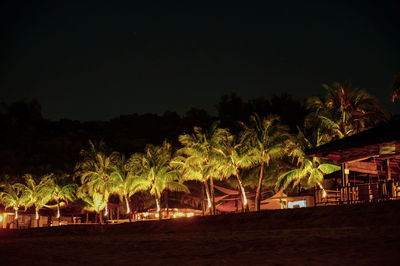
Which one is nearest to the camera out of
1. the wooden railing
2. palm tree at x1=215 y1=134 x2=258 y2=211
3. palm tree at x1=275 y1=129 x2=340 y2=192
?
the wooden railing

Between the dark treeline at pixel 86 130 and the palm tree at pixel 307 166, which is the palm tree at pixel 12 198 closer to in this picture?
the dark treeline at pixel 86 130

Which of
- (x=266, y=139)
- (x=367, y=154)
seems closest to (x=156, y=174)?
(x=266, y=139)

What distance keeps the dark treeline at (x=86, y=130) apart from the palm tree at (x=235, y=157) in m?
16.3

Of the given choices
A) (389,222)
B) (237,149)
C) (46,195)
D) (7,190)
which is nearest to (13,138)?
(7,190)

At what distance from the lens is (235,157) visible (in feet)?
69.5

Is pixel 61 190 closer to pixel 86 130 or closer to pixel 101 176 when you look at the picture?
pixel 101 176

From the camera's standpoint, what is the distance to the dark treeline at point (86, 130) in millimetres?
43000

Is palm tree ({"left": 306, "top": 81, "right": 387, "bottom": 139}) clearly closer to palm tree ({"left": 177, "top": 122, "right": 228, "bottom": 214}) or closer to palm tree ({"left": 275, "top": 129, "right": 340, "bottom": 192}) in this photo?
palm tree ({"left": 275, "top": 129, "right": 340, "bottom": 192})

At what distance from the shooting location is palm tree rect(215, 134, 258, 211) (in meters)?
21.1

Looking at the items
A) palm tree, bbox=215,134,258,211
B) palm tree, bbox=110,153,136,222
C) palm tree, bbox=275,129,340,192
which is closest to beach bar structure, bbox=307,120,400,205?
palm tree, bbox=275,129,340,192

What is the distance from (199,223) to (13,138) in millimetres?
42743

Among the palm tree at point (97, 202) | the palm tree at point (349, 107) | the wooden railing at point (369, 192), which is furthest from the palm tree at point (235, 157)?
the palm tree at point (97, 202)

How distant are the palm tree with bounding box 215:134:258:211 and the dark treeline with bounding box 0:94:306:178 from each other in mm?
16278

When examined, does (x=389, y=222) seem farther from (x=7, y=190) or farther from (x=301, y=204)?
(x=7, y=190)
